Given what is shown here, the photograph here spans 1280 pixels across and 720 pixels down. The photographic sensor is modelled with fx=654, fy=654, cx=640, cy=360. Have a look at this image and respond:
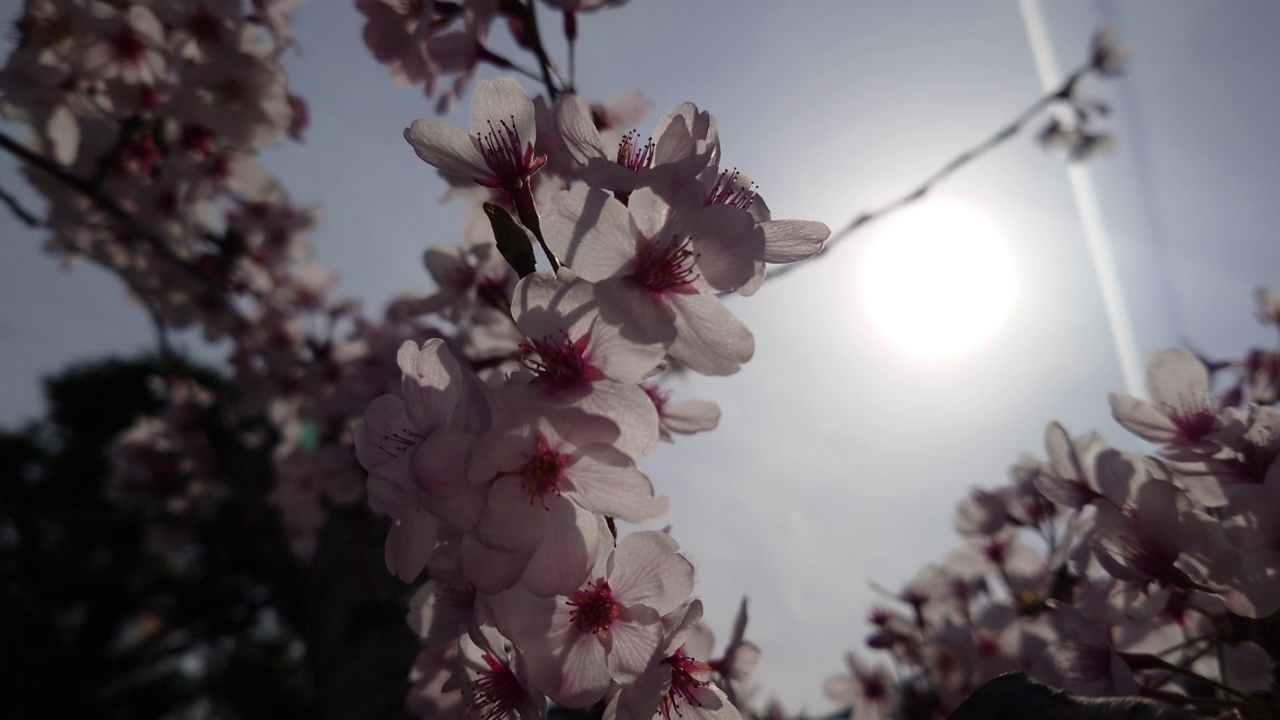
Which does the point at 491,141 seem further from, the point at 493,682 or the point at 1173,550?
the point at 1173,550

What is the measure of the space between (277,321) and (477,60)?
186 cm

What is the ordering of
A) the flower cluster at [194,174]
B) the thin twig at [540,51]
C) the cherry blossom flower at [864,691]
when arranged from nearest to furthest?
the thin twig at [540,51], the flower cluster at [194,174], the cherry blossom flower at [864,691]

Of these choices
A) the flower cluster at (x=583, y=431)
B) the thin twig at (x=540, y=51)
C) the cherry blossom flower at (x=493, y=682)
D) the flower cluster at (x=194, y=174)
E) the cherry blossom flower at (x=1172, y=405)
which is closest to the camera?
the flower cluster at (x=583, y=431)

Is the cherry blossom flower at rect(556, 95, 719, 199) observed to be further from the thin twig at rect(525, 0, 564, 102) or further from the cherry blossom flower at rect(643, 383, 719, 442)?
the thin twig at rect(525, 0, 564, 102)

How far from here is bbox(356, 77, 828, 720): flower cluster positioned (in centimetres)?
56

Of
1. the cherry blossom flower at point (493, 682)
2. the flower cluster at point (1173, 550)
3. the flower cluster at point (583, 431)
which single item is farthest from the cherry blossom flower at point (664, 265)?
the flower cluster at point (1173, 550)

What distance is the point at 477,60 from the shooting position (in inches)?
48.6

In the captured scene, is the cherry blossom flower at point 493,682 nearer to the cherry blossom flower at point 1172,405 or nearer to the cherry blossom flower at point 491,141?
the cherry blossom flower at point 491,141

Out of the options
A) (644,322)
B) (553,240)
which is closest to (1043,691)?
(644,322)

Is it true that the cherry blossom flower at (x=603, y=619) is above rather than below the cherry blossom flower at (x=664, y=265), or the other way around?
below

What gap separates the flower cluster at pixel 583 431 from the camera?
0.56 meters

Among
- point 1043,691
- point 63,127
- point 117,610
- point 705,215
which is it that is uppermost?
point 63,127

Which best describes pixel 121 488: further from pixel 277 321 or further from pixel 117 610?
pixel 117 610

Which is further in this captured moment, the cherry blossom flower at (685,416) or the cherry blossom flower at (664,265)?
the cherry blossom flower at (685,416)
